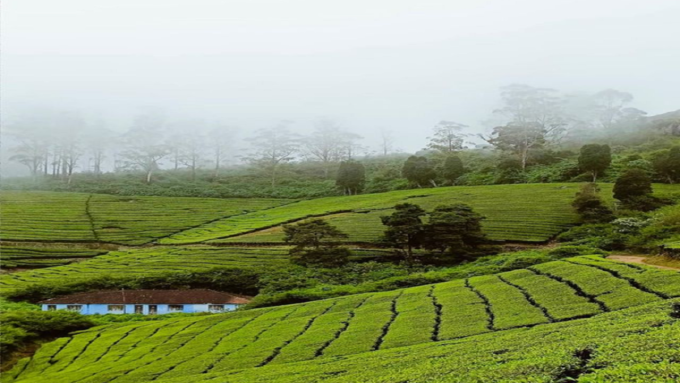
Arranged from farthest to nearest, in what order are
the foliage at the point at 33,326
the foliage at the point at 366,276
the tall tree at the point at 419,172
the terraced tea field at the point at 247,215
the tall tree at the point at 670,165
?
the tall tree at the point at 419,172, the tall tree at the point at 670,165, the terraced tea field at the point at 247,215, the foliage at the point at 366,276, the foliage at the point at 33,326

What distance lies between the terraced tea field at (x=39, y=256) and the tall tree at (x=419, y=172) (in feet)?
150

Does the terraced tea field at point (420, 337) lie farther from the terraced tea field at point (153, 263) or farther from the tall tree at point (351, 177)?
the tall tree at point (351, 177)

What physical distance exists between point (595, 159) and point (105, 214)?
69.1m

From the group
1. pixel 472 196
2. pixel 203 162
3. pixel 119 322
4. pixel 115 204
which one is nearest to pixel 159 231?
pixel 115 204

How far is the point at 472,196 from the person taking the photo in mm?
63062

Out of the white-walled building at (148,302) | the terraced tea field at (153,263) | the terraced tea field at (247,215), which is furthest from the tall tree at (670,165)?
the white-walled building at (148,302)

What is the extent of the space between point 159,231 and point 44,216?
17324 millimetres

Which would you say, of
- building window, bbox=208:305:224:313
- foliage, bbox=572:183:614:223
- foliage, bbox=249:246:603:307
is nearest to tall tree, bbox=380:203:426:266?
foliage, bbox=249:246:603:307

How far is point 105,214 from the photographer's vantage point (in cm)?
7150

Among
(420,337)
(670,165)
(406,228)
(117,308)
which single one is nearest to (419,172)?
(670,165)

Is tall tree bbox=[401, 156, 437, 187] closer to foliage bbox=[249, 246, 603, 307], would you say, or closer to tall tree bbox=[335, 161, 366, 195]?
tall tree bbox=[335, 161, 366, 195]

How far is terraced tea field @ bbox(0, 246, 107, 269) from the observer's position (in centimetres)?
4994

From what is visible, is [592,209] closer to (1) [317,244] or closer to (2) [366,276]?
(2) [366,276]

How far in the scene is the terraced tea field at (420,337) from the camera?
35.5 feet
